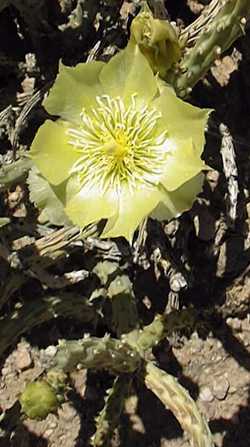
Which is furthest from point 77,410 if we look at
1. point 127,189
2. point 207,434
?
point 127,189

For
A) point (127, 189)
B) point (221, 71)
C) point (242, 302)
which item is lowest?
point (242, 302)

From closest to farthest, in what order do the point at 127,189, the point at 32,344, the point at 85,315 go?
1. the point at 127,189
2. the point at 85,315
3. the point at 32,344

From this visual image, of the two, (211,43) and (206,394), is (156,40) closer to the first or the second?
(211,43)

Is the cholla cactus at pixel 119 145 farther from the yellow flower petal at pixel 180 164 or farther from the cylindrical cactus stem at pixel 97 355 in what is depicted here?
the cylindrical cactus stem at pixel 97 355

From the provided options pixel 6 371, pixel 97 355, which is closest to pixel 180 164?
pixel 97 355

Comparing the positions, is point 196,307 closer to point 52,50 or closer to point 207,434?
point 207,434

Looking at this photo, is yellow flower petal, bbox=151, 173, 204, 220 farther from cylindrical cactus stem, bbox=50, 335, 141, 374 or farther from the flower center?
cylindrical cactus stem, bbox=50, 335, 141, 374
